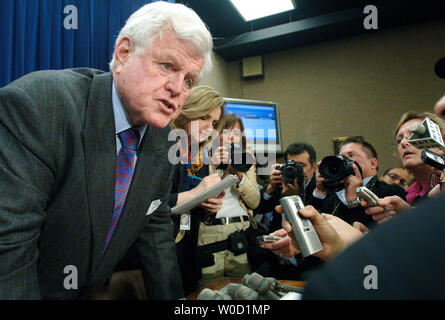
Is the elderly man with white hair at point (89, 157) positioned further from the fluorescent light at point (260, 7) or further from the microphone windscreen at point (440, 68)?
the microphone windscreen at point (440, 68)

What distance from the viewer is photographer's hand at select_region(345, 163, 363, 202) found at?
1.46m

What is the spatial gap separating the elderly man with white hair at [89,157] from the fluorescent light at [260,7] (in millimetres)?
2140

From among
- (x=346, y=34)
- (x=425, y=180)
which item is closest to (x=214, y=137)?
(x=425, y=180)

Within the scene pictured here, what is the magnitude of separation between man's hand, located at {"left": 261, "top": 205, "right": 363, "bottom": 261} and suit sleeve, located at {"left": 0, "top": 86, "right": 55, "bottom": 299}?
67 cm

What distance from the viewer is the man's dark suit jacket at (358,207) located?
152 cm

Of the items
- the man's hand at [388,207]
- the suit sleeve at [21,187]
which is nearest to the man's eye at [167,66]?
the suit sleeve at [21,187]

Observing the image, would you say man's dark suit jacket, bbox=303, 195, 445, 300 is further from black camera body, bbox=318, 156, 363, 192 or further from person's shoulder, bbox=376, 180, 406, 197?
person's shoulder, bbox=376, 180, 406, 197

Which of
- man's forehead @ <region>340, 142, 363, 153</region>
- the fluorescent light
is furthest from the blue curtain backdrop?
man's forehead @ <region>340, 142, 363, 153</region>

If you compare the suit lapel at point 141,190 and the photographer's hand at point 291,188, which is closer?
the suit lapel at point 141,190

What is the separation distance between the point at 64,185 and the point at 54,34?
1.27 metres

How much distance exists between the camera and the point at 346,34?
3199 mm

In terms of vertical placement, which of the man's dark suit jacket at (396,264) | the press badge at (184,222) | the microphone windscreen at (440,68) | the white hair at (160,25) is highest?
the microphone windscreen at (440,68)

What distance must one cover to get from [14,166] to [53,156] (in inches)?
3.4
